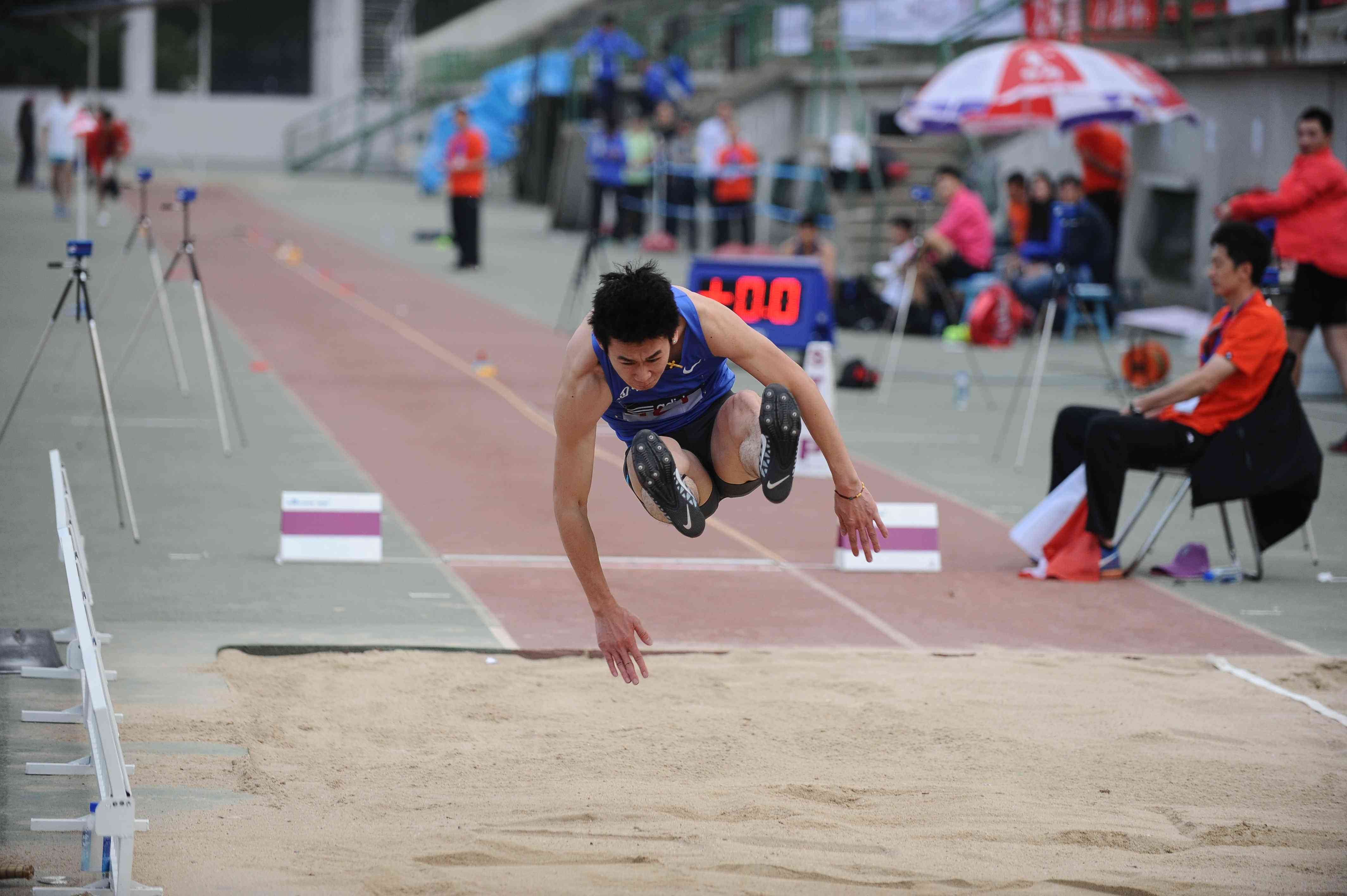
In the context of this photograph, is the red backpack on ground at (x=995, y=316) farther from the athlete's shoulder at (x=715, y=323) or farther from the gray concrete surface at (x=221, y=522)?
the athlete's shoulder at (x=715, y=323)

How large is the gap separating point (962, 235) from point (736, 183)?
6357 mm

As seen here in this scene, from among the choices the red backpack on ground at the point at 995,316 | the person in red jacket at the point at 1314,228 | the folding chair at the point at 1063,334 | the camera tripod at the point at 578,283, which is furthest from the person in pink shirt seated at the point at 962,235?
the person in red jacket at the point at 1314,228

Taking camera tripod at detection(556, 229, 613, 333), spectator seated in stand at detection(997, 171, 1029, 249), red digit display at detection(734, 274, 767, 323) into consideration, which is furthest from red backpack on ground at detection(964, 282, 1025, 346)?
red digit display at detection(734, 274, 767, 323)

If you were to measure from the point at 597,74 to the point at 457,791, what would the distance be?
24.1 metres

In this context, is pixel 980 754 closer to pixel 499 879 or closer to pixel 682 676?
pixel 682 676

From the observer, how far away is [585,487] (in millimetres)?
5055

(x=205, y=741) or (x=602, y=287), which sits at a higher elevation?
(x=602, y=287)

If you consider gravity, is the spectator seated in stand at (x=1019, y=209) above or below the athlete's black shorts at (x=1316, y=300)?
above

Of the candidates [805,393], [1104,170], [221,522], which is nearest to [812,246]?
[1104,170]

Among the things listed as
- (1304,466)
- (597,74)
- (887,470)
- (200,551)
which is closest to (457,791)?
(200,551)

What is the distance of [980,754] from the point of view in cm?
568

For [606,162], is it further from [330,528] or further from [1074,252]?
[330,528]

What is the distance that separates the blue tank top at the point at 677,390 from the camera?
5020 mm

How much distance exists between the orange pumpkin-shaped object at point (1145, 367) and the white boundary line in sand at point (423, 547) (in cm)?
677
